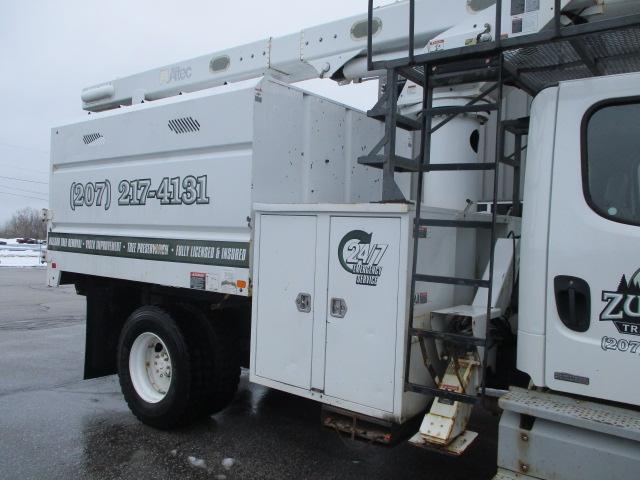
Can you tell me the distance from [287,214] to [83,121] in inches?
120

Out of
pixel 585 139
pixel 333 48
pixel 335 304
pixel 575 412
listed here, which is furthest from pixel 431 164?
pixel 333 48

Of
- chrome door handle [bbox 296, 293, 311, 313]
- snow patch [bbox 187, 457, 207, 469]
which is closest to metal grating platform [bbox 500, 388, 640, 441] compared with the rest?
chrome door handle [bbox 296, 293, 311, 313]

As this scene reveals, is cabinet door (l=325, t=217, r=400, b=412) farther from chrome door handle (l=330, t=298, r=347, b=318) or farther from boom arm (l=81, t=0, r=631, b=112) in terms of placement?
boom arm (l=81, t=0, r=631, b=112)

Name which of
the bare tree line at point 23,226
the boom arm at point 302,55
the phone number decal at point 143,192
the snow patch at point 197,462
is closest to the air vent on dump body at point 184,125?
the phone number decal at point 143,192

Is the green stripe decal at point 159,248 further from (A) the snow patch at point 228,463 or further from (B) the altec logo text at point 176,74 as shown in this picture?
(B) the altec logo text at point 176,74

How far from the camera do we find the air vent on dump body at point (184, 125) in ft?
14.4

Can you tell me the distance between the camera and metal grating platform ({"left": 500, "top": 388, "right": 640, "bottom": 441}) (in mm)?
2410

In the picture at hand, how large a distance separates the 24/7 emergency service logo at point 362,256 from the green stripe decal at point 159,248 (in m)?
0.89

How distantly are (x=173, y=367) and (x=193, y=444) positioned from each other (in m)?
0.63

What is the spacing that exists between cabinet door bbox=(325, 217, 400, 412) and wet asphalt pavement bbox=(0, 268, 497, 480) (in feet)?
1.59

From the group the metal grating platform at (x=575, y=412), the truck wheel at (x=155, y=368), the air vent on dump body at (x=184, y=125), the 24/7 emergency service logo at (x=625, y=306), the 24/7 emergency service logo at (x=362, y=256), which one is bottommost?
the truck wheel at (x=155, y=368)

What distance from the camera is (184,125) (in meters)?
4.48

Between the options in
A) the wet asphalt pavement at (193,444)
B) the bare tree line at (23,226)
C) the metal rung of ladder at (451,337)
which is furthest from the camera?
the bare tree line at (23,226)

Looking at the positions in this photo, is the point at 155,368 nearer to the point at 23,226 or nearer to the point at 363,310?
the point at 363,310
